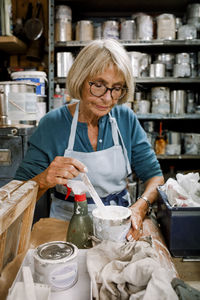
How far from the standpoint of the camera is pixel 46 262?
0.57 meters

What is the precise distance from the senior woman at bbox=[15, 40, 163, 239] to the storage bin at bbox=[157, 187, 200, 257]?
0.28m

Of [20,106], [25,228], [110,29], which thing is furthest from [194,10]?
[25,228]

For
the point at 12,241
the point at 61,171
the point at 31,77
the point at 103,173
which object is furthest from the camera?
the point at 31,77

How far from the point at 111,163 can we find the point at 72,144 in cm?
24

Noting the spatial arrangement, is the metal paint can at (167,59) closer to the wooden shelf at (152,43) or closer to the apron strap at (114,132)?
the wooden shelf at (152,43)

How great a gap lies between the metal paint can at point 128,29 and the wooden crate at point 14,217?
7.42ft

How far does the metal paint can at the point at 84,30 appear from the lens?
2.55 m

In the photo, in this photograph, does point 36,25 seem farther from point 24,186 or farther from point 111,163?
point 24,186

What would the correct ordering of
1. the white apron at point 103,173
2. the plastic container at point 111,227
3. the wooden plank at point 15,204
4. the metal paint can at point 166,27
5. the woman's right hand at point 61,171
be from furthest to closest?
1. the metal paint can at point 166,27
2. the white apron at point 103,173
3. the woman's right hand at point 61,171
4. the plastic container at point 111,227
5. the wooden plank at point 15,204

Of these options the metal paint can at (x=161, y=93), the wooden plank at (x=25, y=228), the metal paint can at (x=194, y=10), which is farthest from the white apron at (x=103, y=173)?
the metal paint can at (x=194, y=10)

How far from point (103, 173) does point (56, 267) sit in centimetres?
85

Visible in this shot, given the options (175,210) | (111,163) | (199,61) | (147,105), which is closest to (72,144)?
(111,163)

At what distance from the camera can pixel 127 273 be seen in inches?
23.2

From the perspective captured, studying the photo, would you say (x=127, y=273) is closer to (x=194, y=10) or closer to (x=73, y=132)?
(x=73, y=132)
